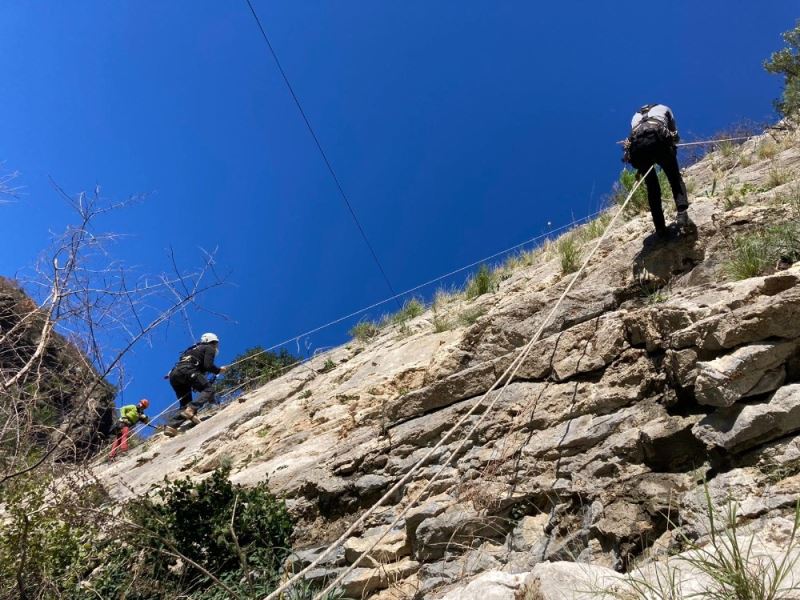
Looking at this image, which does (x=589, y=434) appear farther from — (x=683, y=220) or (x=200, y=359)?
(x=200, y=359)

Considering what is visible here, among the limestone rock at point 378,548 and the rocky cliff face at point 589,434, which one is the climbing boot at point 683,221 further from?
the limestone rock at point 378,548

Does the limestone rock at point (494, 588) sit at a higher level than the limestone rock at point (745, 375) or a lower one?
lower

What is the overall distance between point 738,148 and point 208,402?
10.8m

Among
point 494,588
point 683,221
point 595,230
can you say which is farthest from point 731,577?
point 595,230

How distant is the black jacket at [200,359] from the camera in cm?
1135

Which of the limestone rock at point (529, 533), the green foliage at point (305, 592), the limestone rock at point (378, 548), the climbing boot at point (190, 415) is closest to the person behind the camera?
the limestone rock at point (529, 533)

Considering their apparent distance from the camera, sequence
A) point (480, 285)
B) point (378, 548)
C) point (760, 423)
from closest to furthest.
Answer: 1. point (760, 423)
2. point (378, 548)
3. point (480, 285)

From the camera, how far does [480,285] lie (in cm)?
1021

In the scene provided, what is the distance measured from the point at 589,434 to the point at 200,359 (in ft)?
29.1

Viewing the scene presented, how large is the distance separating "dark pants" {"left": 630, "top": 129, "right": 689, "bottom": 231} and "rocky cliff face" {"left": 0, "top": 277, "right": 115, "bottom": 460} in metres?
5.48

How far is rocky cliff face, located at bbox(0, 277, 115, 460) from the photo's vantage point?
4.49 m

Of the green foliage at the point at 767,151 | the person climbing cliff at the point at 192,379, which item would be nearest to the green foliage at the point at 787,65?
the green foliage at the point at 767,151

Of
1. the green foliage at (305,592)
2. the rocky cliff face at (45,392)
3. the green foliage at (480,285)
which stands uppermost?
the green foliage at (480,285)

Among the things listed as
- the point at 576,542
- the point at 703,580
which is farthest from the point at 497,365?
the point at 703,580
